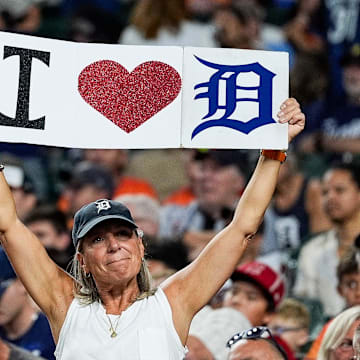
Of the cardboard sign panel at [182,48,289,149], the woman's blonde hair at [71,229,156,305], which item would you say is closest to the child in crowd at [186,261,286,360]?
the woman's blonde hair at [71,229,156,305]

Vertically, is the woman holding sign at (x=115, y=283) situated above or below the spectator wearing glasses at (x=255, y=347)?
above

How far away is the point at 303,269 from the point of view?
274 inches

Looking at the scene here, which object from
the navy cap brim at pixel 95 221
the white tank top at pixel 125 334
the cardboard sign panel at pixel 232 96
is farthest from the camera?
the cardboard sign panel at pixel 232 96

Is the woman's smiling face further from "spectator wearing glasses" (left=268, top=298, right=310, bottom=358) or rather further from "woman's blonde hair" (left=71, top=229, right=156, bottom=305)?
"spectator wearing glasses" (left=268, top=298, right=310, bottom=358)

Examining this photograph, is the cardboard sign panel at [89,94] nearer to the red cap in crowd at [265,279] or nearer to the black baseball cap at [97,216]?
the black baseball cap at [97,216]

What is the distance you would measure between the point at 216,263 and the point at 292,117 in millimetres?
679

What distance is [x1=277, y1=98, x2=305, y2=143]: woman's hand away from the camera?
4.35 metres

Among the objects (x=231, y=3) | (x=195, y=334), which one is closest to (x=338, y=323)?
(x=195, y=334)

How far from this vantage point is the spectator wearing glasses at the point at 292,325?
604 centimetres

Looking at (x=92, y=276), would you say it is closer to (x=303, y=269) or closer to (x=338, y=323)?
(x=338, y=323)

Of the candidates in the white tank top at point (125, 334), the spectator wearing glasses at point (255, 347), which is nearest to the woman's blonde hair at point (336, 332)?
the spectator wearing glasses at point (255, 347)

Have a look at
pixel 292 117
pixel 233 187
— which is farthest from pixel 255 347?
pixel 233 187

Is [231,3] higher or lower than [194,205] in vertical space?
higher

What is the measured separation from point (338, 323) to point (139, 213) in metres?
2.70
